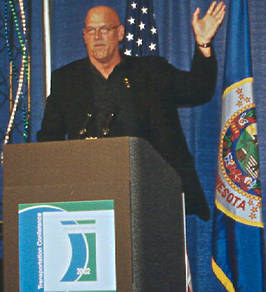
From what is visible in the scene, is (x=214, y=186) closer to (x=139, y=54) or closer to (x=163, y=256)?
(x=139, y=54)

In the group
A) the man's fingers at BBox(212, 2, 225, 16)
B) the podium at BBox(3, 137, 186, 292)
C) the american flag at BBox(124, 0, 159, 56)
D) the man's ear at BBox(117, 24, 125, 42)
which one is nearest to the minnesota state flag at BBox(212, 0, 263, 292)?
the man's fingers at BBox(212, 2, 225, 16)

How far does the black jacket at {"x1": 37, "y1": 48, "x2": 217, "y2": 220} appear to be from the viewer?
294 cm

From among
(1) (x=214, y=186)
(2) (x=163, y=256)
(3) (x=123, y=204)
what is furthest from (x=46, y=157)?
(1) (x=214, y=186)

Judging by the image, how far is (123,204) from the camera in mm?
851

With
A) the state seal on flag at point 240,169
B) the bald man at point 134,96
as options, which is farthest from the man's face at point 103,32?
the state seal on flag at point 240,169

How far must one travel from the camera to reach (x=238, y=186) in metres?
2.73

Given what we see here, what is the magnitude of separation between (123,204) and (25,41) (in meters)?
2.64

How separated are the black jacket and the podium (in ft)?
6.53

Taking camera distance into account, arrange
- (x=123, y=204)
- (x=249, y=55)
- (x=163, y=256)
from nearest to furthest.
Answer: (x=123, y=204)
(x=163, y=256)
(x=249, y=55)

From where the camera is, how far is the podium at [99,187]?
33.5 inches

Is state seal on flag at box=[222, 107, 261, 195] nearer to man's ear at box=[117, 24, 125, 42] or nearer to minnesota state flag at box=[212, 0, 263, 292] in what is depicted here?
minnesota state flag at box=[212, 0, 263, 292]

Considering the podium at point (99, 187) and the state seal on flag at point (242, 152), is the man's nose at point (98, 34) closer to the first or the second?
the state seal on flag at point (242, 152)

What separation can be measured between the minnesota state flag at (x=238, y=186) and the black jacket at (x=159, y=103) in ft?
0.58

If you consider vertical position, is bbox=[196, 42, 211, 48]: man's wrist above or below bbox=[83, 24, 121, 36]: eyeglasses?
below
